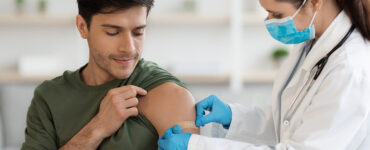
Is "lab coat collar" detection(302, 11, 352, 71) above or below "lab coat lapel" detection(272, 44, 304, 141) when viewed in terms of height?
above

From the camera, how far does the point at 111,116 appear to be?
1.56 metres

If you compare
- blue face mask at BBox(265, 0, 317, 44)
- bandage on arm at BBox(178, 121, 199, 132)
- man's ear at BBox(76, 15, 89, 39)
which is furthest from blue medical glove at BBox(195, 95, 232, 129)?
man's ear at BBox(76, 15, 89, 39)

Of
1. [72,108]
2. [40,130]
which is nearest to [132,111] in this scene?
[72,108]

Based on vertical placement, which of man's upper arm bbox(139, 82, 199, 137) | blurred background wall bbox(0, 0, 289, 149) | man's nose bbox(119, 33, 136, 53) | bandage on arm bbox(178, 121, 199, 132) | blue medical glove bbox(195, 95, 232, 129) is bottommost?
blurred background wall bbox(0, 0, 289, 149)

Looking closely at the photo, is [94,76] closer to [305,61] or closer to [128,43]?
[128,43]

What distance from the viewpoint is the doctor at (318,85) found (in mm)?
1393

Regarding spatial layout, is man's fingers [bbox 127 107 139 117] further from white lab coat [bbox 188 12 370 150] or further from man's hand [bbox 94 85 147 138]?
white lab coat [bbox 188 12 370 150]

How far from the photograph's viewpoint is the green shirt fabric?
160 cm

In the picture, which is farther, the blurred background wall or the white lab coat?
the blurred background wall

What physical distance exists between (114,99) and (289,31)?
0.64m

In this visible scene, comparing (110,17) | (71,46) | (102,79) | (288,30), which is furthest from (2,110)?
(288,30)

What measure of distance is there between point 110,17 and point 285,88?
2.27 ft

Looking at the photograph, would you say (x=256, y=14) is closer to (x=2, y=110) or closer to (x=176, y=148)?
(x=2, y=110)

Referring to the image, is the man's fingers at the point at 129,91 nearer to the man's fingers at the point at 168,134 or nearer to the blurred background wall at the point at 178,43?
the man's fingers at the point at 168,134
